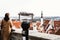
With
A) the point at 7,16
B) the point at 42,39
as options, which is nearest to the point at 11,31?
the point at 7,16

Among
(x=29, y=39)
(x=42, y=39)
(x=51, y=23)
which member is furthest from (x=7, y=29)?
(x=51, y=23)

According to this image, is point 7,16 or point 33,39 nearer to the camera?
point 33,39

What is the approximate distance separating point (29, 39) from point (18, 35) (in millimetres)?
719

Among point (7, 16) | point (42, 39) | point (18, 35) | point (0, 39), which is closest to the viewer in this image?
point (42, 39)

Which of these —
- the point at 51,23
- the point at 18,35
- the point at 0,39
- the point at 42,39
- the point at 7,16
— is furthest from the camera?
the point at 51,23

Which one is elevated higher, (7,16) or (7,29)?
(7,16)

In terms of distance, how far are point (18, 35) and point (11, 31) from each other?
0.91 metres

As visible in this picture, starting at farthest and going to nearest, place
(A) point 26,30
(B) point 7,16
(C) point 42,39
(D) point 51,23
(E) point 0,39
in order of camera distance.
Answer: (D) point 51,23
(E) point 0,39
(B) point 7,16
(A) point 26,30
(C) point 42,39

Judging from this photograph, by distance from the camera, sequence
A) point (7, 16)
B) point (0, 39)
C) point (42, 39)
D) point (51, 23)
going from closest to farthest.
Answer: point (42, 39)
point (7, 16)
point (0, 39)
point (51, 23)

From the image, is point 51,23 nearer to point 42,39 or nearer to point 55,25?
point 55,25

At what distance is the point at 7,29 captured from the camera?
597 centimetres

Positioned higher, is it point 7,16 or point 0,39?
point 7,16

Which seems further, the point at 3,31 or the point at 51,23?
the point at 51,23

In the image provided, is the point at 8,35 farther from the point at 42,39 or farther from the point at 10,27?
the point at 42,39
